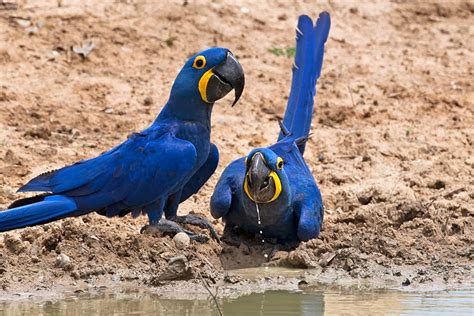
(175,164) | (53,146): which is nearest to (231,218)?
(175,164)

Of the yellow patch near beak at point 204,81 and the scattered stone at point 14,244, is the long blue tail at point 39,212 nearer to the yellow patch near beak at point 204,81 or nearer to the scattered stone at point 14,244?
the scattered stone at point 14,244

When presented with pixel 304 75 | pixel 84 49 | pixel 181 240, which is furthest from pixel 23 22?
pixel 181 240

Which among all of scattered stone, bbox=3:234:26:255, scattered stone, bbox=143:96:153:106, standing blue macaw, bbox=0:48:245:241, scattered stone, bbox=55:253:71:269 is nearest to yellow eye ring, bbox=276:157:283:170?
standing blue macaw, bbox=0:48:245:241

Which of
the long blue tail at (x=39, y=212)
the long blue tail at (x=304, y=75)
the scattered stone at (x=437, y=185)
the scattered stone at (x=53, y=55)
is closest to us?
the long blue tail at (x=39, y=212)

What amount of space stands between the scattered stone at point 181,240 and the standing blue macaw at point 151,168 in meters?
0.07

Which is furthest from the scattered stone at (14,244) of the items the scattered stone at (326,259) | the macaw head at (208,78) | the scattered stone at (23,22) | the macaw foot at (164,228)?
the scattered stone at (23,22)

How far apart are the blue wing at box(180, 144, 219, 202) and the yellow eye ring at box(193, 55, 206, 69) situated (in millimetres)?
559

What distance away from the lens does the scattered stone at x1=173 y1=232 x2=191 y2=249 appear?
7.46 m

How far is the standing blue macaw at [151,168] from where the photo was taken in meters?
7.27

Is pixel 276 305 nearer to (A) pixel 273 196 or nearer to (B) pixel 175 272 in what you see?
(B) pixel 175 272

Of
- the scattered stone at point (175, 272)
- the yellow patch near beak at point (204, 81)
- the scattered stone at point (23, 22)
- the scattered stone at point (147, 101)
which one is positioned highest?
the scattered stone at point (23, 22)

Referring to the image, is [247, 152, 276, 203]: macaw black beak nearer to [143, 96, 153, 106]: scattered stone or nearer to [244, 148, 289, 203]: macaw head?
[244, 148, 289, 203]: macaw head

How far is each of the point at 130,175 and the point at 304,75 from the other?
73.1 inches

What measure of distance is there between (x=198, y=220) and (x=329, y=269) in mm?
910
